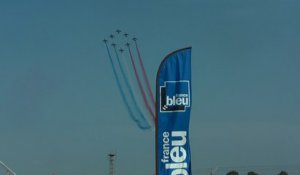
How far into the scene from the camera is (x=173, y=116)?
39.6 metres

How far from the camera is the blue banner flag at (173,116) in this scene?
1539 inches

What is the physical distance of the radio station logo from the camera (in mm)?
39562

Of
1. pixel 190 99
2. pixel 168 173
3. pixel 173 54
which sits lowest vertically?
pixel 168 173

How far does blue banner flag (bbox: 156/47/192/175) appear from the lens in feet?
128

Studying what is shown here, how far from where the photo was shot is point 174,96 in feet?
131

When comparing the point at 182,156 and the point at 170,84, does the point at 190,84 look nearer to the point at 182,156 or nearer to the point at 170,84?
the point at 170,84

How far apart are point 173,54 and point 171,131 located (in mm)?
5429

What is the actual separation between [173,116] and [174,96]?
1379 mm

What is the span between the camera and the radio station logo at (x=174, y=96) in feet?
130

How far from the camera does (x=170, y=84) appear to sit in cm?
3984

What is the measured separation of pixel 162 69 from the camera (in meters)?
39.9

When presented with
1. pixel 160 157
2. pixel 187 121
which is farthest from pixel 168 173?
pixel 187 121

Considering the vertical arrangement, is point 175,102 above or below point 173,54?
below

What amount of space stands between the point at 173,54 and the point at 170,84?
7.26 feet
